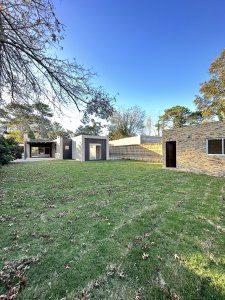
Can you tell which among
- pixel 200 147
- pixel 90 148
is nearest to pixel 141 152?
pixel 90 148

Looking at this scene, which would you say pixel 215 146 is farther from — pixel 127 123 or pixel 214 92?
pixel 127 123

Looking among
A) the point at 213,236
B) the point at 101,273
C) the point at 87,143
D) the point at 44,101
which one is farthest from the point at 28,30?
the point at 87,143

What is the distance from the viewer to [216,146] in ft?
32.8

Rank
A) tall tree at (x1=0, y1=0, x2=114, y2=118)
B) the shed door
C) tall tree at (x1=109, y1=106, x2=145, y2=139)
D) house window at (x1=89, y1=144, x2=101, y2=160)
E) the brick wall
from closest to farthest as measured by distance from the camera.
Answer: tall tree at (x1=0, y1=0, x2=114, y2=118), the brick wall, house window at (x1=89, y1=144, x2=101, y2=160), the shed door, tall tree at (x1=109, y1=106, x2=145, y2=139)

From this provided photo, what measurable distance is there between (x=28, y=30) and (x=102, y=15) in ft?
7.89

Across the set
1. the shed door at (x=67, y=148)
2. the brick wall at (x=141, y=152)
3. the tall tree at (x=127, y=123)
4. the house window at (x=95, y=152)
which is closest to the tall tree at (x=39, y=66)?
the brick wall at (x=141, y=152)

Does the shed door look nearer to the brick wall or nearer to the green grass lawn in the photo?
the brick wall

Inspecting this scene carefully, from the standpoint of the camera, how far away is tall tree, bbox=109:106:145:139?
32.5 meters

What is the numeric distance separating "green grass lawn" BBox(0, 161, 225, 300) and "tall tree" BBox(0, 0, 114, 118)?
2.36m

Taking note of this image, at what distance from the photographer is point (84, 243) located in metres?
2.89

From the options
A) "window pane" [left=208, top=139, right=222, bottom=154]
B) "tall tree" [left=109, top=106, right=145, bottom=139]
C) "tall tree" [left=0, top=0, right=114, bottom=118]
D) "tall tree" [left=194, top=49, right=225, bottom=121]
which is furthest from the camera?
"tall tree" [left=109, top=106, right=145, bottom=139]

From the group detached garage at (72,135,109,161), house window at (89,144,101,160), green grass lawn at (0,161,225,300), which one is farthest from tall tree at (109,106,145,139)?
green grass lawn at (0,161,225,300)

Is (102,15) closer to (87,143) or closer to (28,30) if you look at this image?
(28,30)

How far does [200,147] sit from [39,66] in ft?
32.4
